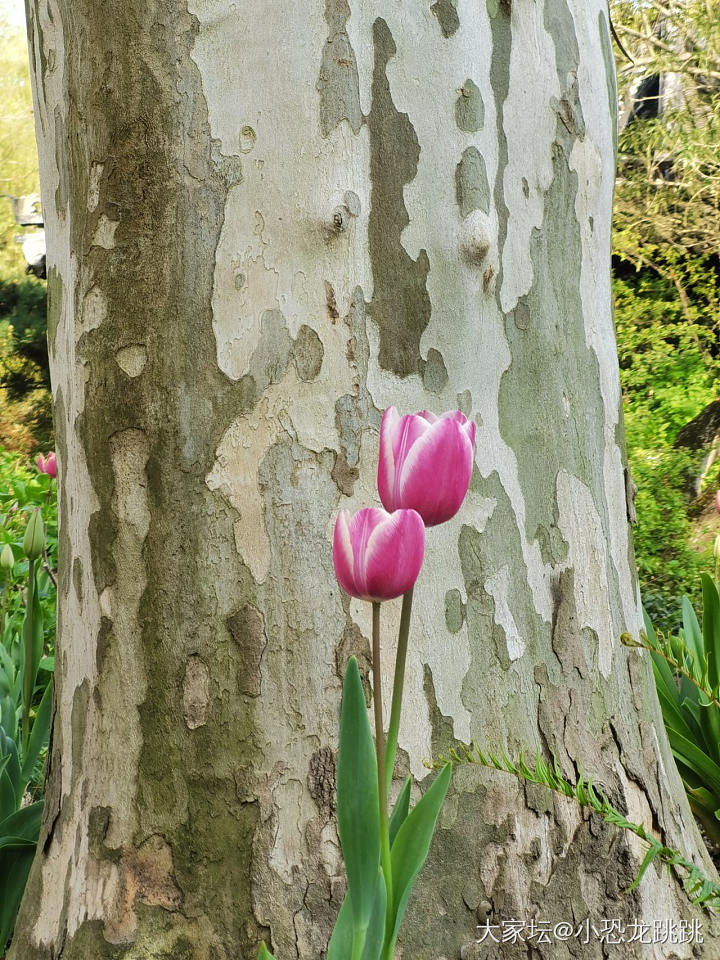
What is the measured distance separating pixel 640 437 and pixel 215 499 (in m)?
6.79

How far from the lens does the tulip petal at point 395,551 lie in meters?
0.73

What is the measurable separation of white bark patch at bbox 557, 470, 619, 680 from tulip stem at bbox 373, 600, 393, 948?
2.24ft

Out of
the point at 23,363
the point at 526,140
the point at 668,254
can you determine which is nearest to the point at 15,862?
the point at 526,140

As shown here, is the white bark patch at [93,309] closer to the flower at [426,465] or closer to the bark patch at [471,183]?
the bark patch at [471,183]

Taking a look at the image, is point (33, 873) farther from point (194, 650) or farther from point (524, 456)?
point (524, 456)

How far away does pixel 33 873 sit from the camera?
1403 mm

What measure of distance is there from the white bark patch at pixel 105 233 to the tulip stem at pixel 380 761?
0.82 meters

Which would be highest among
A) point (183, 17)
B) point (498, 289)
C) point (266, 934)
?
point (183, 17)

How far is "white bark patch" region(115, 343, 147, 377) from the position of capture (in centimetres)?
128

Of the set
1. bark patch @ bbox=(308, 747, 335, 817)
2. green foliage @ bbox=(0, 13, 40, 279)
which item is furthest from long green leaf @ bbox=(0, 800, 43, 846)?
green foliage @ bbox=(0, 13, 40, 279)

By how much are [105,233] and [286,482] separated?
0.49 m

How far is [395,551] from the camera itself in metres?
0.73

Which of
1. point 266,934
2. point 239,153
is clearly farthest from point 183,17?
point 266,934

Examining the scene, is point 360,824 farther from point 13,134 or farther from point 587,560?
point 13,134
